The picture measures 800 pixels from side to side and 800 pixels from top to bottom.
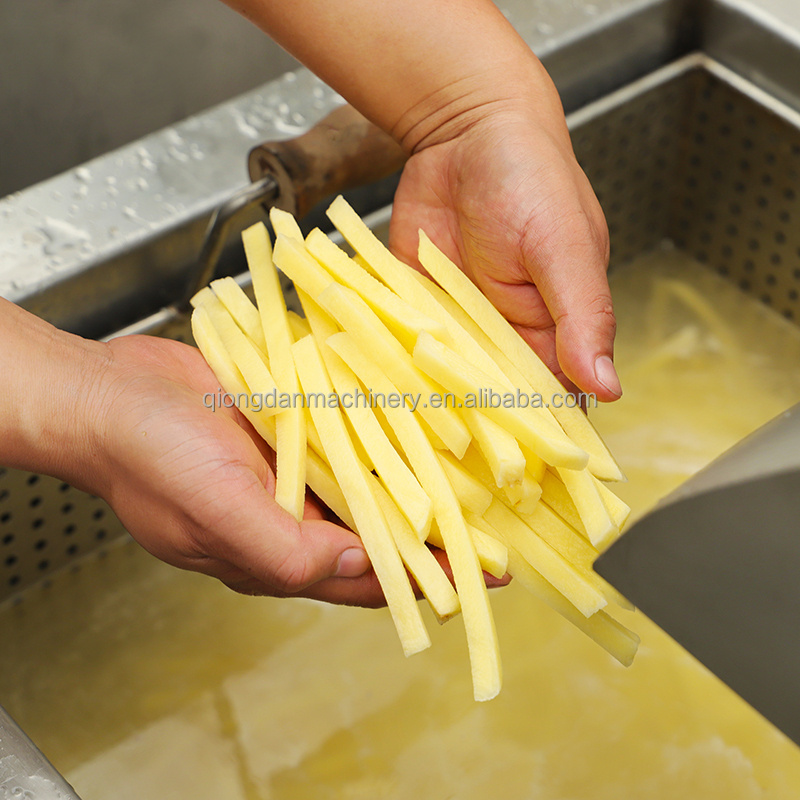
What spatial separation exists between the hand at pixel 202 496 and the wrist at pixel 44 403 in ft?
0.04

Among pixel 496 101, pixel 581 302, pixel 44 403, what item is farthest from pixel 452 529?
pixel 496 101

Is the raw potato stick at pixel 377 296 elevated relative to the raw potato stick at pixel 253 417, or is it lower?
elevated

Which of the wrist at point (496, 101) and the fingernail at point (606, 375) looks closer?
the fingernail at point (606, 375)

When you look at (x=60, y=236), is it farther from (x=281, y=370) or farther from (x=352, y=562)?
(x=352, y=562)

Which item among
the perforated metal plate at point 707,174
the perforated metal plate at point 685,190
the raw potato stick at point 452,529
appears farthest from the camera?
the perforated metal plate at point 707,174

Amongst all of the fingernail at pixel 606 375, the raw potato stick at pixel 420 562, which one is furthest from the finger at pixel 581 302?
the raw potato stick at pixel 420 562

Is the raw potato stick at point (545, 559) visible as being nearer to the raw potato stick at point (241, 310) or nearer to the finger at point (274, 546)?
the finger at point (274, 546)

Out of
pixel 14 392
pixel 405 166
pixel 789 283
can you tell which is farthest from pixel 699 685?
pixel 14 392

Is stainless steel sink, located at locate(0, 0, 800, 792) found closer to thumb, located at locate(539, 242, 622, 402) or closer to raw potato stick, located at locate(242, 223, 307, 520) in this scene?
raw potato stick, located at locate(242, 223, 307, 520)

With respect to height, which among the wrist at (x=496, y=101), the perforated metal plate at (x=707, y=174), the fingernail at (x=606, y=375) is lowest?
the perforated metal plate at (x=707, y=174)

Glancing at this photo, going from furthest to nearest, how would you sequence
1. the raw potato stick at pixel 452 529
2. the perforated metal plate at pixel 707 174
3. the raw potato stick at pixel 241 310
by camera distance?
the perforated metal plate at pixel 707 174, the raw potato stick at pixel 241 310, the raw potato stick at pixel 452 529

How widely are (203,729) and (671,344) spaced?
1.01 metres

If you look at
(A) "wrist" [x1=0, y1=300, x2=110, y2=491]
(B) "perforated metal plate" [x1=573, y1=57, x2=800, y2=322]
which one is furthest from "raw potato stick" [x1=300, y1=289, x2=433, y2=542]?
(B) "perforated metal plate" [x1=573, y1=57, x2=800, y2=322]

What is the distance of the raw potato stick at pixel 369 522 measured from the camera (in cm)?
85
